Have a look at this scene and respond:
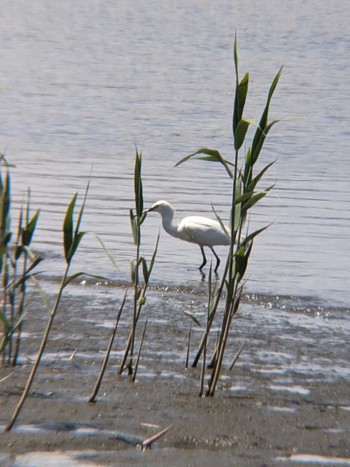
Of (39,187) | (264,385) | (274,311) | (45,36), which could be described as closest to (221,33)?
(45,36)

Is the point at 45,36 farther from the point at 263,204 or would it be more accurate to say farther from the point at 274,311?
the point at 274,311

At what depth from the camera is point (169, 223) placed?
10109mm

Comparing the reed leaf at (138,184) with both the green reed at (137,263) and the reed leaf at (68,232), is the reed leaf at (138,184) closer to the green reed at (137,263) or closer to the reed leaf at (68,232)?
the green reed at (137,263)

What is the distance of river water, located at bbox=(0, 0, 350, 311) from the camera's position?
9805mm

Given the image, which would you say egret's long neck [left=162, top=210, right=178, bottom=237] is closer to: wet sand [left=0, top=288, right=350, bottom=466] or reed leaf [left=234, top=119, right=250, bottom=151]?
wet sand [left=0, top=288, right=350, bottom=466]

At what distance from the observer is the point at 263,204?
39.1 ft

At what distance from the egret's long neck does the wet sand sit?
394cm

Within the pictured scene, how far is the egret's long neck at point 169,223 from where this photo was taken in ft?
33.0

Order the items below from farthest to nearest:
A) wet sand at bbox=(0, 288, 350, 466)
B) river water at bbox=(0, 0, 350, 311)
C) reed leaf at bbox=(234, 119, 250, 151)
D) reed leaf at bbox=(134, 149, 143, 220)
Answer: river water at bbox=(0, 0, 350, 311)
reed leaf at bbox=(134, 149, 143, 220)
reed leaf at bbox=(234, 119, 250, 151)
wet sand at bbox=(0, 288, 350, 466)

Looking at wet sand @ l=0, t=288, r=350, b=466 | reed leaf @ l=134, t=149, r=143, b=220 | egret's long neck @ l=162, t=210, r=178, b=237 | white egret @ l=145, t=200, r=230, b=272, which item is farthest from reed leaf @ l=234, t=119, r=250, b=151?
egret's long neck @ l=162, t=210, r=178, b=237

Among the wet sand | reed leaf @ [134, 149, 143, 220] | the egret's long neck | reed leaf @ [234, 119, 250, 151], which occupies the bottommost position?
the egret's long neck

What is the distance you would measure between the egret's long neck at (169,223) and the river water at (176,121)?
25 centimetres

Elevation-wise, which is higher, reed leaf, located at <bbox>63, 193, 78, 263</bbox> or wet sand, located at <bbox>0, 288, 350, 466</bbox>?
reed leaf, located at <bbox>63, 193, 78, 263</bbox>

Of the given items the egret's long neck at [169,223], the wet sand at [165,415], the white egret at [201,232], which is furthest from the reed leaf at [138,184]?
the egret's long neck at [169,223]
